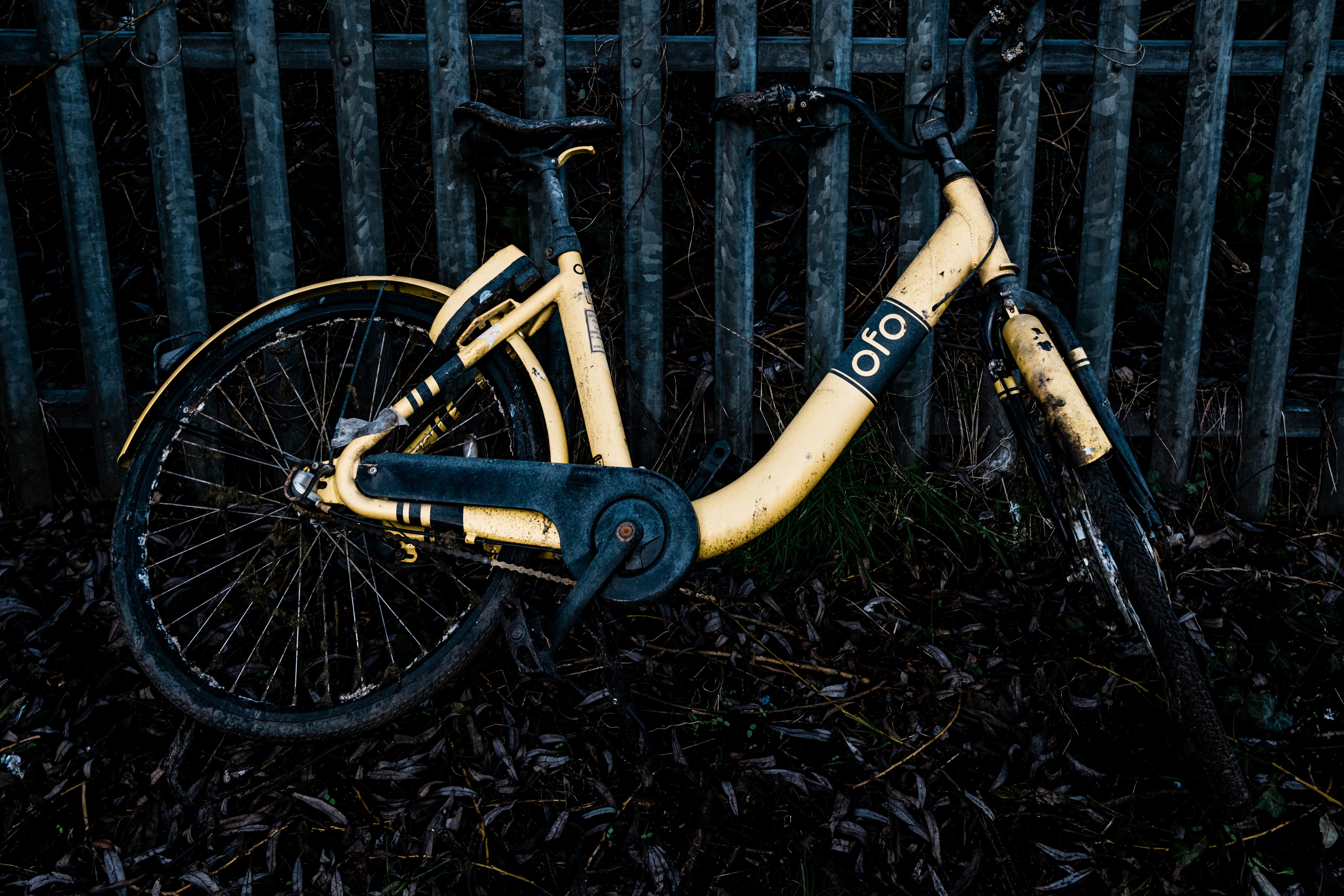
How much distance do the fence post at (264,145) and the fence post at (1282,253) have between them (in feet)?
9.79

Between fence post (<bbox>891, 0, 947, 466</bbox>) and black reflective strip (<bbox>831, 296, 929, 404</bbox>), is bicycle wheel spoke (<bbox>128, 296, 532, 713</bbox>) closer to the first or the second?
black reflective strip (<bbox>831, 296, 929, 404</bbox>)

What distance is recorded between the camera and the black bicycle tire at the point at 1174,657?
1.85 metres

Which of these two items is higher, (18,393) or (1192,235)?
(1192,235)

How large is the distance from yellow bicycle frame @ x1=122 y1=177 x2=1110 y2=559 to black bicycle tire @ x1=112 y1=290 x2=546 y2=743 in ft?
0.20

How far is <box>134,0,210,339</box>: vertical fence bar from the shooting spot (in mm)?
2502

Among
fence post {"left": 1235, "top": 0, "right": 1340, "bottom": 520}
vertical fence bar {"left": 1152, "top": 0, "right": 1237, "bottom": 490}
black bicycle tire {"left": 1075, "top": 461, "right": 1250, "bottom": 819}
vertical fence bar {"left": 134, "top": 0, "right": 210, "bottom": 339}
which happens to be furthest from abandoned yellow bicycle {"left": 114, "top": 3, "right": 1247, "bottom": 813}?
fence post {"left": 1235, "top": 0, "right": 1340, "bottom": 520}

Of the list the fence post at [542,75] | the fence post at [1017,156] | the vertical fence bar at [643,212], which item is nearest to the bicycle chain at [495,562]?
the fence post at [542,75]

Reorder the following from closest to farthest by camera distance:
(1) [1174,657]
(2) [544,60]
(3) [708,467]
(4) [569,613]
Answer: (1) [1174,657] → (4) [569,613] → (3) [708,467] → (2) [544,60]

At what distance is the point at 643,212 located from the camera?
8.81ft

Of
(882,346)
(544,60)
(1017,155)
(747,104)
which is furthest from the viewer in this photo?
(1017,155)

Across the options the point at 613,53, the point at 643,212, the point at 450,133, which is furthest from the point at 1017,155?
the point at 450,133

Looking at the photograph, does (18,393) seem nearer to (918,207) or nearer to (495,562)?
(495,562)

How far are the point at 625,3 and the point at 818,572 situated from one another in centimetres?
174

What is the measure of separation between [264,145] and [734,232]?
140 cm
